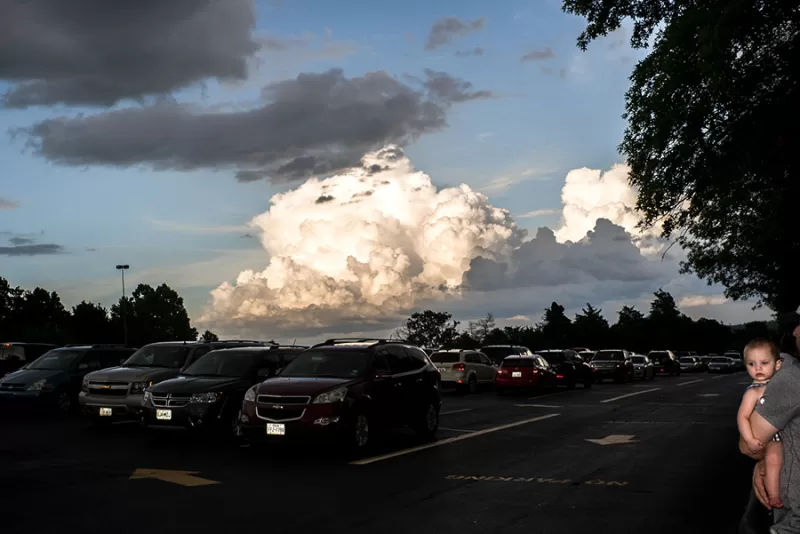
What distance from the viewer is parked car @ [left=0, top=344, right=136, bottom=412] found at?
21.0 meters

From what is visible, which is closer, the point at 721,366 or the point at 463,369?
the point at 463,369

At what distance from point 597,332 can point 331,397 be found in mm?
104836

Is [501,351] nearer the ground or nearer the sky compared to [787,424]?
nearer the sky

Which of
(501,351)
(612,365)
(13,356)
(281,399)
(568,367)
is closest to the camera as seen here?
(281,399)

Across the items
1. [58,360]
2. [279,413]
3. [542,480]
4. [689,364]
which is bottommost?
[689,364]

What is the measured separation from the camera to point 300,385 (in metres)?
14.5

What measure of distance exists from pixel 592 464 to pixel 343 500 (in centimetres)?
467

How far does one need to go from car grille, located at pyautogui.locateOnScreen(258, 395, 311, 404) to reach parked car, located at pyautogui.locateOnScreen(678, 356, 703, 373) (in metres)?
68.1

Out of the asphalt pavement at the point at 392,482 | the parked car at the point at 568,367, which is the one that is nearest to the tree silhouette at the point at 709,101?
the asphalt pavement at the point at 392,482

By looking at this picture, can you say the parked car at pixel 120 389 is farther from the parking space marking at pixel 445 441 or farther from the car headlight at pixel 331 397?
the parking space marking at pixel 445 441

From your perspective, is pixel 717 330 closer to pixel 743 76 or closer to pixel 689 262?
pixel 689 262

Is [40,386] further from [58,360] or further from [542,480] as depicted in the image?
[542,480]

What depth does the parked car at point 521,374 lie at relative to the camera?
109 feet

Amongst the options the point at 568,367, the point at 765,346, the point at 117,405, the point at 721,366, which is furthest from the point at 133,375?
the point at 721,366
